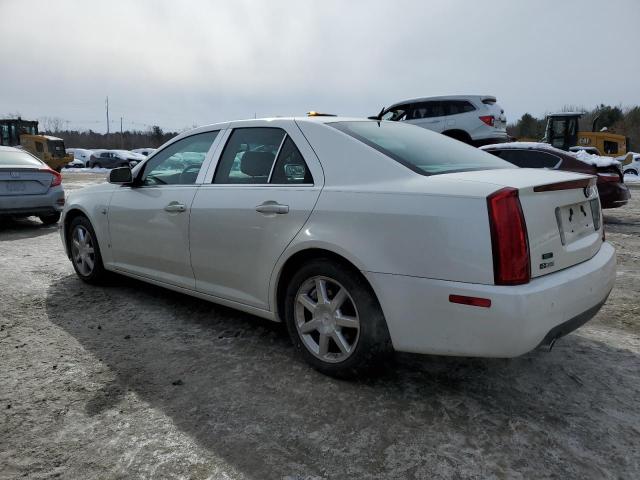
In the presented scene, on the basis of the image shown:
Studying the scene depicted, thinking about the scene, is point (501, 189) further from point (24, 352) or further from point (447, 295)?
point (24, 352)

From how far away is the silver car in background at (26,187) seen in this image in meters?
7.92

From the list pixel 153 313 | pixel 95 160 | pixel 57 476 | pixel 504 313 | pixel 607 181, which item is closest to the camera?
pixel 57 476

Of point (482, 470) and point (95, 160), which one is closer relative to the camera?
point (482, 470)

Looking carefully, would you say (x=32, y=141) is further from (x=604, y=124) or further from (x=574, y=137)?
(x=604, y=124)

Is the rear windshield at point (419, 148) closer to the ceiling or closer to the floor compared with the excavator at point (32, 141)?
closer to the floor

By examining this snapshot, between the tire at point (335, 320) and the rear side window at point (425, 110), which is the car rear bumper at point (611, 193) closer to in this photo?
the rear side window at point (425, 110)

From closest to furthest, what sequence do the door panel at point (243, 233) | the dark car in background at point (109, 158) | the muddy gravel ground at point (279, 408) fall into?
the muddy gravel ground at point (279, 408) < the door panel at point (243, 233) < the dark car in background at point (109, 158)

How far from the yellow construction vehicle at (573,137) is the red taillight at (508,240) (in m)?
20.7

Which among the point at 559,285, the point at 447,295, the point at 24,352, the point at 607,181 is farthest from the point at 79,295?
the point at 607,181

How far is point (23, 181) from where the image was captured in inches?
320

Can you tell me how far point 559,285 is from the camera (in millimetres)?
2357

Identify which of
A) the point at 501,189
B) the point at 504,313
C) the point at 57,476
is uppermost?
the point at 501,189

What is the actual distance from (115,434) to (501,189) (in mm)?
2144

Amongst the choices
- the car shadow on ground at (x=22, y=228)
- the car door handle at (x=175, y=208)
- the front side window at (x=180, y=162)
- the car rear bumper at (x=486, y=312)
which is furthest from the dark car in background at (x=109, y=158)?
the car rear bumper at (x=486, y=312)
